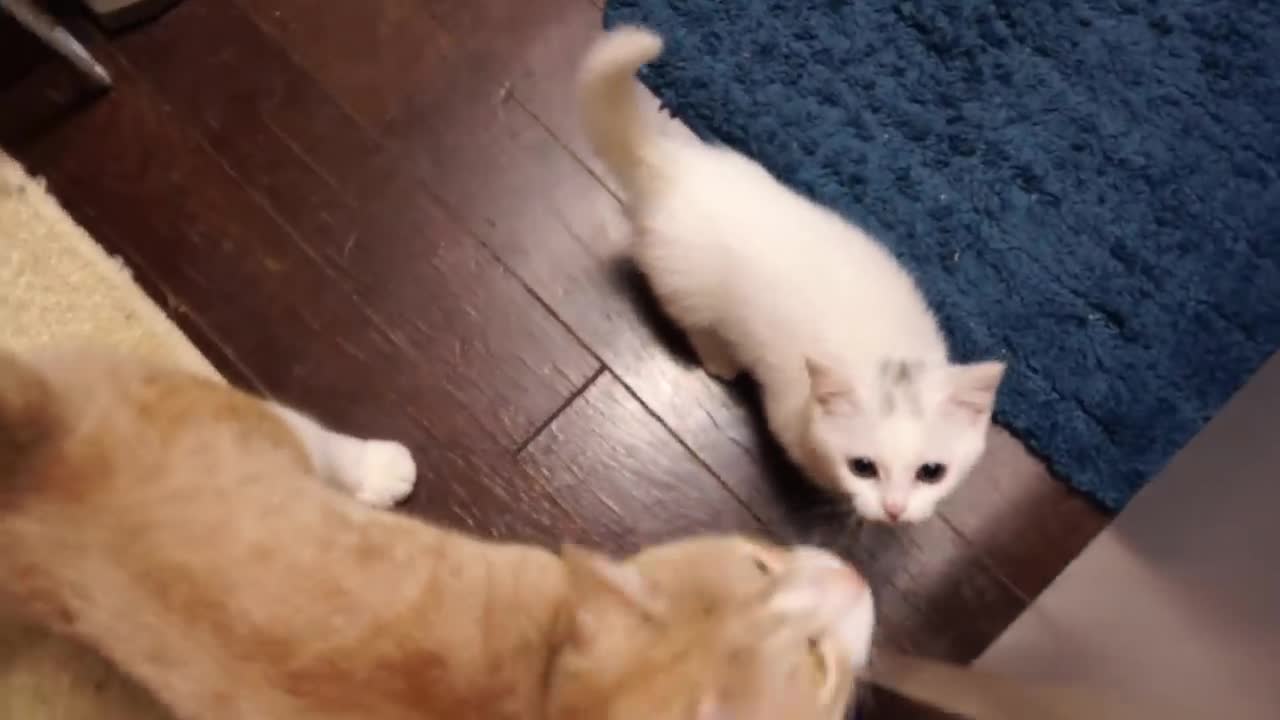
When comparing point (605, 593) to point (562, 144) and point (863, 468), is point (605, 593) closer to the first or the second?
point (863, 468)

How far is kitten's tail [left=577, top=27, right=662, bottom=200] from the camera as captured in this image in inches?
39.2

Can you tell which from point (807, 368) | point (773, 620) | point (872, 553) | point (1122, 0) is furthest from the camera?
point (1122, 0)

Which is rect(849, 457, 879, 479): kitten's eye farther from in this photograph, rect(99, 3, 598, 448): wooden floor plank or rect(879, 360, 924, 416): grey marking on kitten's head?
rect(99, 3, 598, 448): wooden floor plank

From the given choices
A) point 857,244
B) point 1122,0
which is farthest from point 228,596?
point 1122,0

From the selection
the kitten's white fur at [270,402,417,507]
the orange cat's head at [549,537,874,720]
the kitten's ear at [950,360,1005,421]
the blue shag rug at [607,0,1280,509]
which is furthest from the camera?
the blue shag rug at [607,0,1280,509]

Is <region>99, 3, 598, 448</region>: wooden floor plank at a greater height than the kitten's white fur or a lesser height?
greater

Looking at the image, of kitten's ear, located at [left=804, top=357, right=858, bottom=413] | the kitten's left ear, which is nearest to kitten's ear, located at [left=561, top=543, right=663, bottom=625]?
the kitten's left ear

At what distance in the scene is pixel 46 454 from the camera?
30.0 inches

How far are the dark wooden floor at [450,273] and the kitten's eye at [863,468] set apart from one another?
187 mm

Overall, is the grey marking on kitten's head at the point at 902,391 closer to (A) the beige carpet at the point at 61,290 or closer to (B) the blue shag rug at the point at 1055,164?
(B) the blue shag rug at the point at 1055,164

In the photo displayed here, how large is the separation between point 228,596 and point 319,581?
0.06 m

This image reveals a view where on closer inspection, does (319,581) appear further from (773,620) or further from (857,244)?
(857,244)

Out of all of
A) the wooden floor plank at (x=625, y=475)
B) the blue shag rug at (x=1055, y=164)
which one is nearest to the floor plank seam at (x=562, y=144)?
the blue shag rug at (x=1055, y=164)

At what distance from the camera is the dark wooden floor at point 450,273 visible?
1.21m
